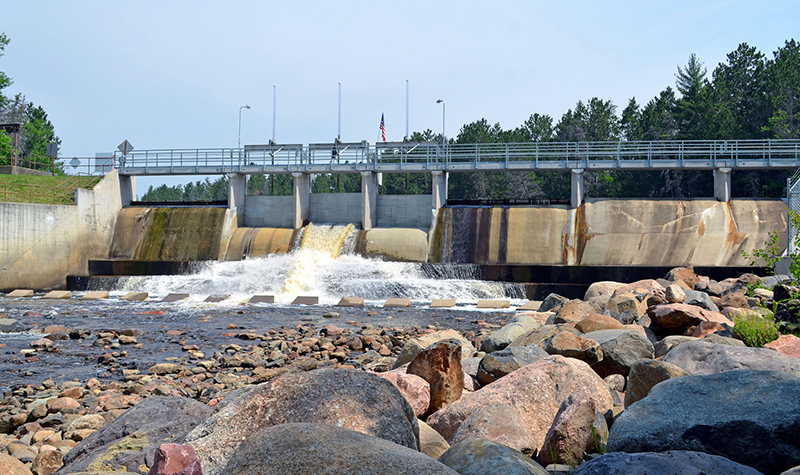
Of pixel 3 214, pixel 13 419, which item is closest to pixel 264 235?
pixel 3 214

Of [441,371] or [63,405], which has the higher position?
[441,371]

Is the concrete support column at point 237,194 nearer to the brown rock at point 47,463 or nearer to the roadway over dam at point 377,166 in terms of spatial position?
the roadway over dam at point 377,166

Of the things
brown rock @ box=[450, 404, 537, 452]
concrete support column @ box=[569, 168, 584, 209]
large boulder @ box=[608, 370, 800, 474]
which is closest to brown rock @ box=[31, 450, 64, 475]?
brown rock @ box=[450, 404, 537, 452]

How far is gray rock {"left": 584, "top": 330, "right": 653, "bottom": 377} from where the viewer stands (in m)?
7.26

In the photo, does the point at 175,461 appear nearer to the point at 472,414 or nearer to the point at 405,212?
the point at 472,414

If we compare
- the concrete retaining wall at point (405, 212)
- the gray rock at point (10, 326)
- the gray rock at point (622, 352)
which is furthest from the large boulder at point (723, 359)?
the concrete retaining wall at point (405, 212)

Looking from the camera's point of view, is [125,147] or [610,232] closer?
[610,232]

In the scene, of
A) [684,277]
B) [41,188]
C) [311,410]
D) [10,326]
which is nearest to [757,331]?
[311,410]

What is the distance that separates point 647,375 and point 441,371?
6.58ft

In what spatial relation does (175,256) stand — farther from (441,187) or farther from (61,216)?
(441,187)

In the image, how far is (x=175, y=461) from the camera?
3525 millimetres

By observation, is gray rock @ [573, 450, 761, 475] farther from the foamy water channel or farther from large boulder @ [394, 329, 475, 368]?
the foamy water channel

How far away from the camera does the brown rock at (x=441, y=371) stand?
6.42 meters

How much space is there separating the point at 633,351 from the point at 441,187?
2617 cm
